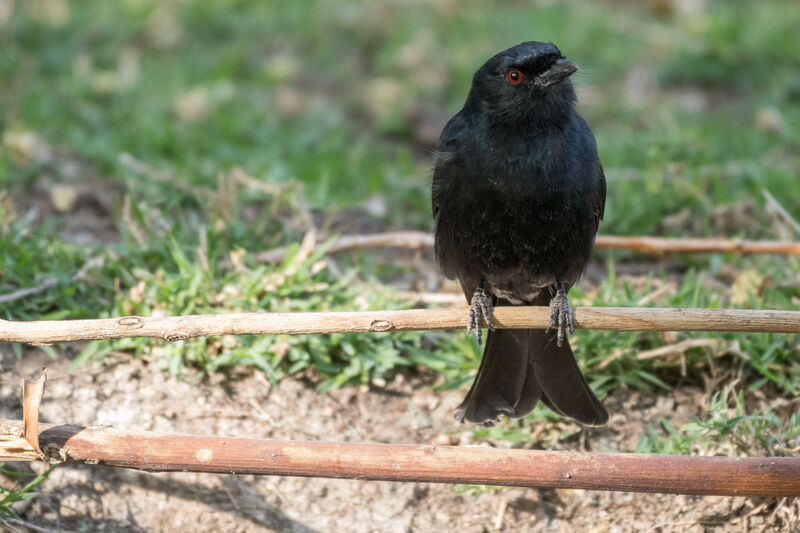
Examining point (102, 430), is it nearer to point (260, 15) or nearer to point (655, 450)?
point (655, 450)

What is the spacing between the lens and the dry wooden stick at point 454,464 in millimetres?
2518

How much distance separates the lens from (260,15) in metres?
6.89

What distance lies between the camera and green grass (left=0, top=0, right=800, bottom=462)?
347 centimetres

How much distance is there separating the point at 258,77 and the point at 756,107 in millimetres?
3327

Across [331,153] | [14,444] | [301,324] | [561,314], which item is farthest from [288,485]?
[331,153]

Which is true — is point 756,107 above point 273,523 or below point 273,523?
above

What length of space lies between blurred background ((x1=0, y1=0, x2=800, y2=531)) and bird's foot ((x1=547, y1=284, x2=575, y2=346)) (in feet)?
1.52

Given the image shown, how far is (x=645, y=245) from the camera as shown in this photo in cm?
379

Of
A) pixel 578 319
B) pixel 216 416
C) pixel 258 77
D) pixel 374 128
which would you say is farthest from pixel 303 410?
pixel 258 77

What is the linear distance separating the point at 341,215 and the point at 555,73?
5.86ft

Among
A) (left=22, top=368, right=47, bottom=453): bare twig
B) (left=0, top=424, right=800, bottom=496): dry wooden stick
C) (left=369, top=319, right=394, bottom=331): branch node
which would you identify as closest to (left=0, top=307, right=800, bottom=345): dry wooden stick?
(left=369, top=319, right=394, bottom=331): branch node

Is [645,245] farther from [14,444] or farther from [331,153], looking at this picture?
[14,444]

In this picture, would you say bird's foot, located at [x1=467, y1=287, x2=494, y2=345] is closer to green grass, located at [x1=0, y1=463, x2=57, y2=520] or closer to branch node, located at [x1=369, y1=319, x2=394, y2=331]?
branch node, located at [x1=369, y1=319, x2=394, y2=331]

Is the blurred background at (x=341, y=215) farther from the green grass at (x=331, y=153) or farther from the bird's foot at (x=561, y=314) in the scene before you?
the bird's foot at (x=561, y=314)
